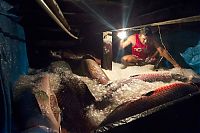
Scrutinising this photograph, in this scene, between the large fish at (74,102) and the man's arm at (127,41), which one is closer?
the large fish at (74,102)

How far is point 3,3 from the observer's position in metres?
4.50

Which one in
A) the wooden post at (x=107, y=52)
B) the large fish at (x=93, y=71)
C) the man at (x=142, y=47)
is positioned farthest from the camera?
the man at (x=142, y=47)

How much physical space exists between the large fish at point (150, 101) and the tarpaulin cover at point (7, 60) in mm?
1317

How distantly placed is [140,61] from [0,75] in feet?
21.7

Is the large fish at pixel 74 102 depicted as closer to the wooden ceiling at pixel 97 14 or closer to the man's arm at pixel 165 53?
the wooden ceiling at pixel 97 14

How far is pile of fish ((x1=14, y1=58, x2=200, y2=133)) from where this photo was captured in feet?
12.4

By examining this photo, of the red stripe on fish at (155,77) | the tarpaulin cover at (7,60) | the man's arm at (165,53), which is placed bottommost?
the red stripe on fish at (155,77)

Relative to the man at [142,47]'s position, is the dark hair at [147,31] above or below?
above

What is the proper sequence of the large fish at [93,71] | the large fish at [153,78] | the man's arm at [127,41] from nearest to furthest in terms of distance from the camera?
the large fish at [153,78], the large fish at [93,71], the man's arm at [127,41]

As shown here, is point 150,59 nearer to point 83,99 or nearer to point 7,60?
point 83,99

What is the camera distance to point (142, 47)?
32.3ft

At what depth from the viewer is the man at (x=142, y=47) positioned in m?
9.31

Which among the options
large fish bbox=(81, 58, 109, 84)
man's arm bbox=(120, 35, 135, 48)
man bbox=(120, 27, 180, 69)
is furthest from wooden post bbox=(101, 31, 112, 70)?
man's arm bbox=(120, 35, 135, 48)

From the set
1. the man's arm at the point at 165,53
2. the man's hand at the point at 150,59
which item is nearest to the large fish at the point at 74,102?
the man's arm at the point at 165,53
